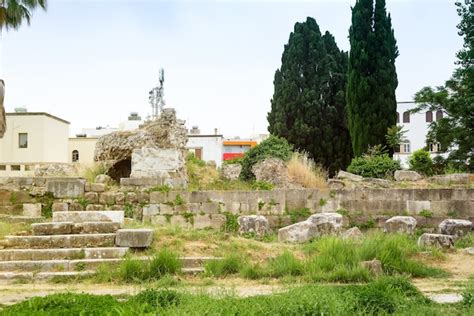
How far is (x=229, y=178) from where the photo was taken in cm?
1644

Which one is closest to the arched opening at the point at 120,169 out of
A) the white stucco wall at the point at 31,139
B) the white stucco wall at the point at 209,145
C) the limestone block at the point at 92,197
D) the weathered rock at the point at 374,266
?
the limestone block at the point at 92,197

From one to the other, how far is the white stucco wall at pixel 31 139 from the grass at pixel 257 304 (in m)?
33.5

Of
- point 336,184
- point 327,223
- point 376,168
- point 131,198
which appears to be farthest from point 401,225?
point 131,198

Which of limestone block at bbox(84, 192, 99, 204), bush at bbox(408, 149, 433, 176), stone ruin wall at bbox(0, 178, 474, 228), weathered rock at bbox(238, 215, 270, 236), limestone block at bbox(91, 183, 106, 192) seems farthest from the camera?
bush at bbox(408, 149, 433, 176)

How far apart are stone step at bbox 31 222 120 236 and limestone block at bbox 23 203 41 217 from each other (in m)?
2.99

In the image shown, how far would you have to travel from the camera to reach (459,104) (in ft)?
60.5

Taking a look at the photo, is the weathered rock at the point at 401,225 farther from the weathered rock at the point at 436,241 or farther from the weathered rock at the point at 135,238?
the weathered rock at the point at 135,238

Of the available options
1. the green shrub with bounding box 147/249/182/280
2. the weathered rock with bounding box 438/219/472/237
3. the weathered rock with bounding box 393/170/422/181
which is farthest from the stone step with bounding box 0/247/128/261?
the weathered rock with bounding box 393/170/422/181

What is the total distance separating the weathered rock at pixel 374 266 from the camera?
304 inches

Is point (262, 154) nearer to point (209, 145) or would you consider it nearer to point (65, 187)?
point (65, 187)

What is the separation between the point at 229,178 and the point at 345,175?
3.57 metres

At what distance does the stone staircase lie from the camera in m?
8.42

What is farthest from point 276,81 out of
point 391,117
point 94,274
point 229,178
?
point 94,274

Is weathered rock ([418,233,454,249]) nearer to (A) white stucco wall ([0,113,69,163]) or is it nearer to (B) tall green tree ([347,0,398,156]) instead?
(B) tall green tree ([347,0,398,156])
